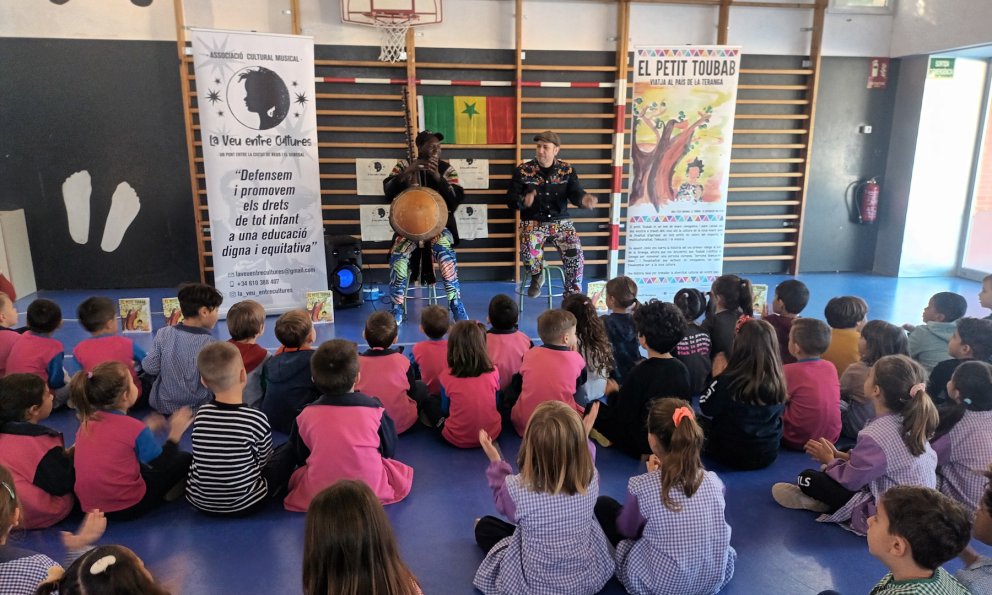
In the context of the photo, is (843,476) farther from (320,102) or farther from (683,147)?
(320,102)

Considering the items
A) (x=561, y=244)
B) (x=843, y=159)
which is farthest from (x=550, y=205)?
(x=843, y=159)

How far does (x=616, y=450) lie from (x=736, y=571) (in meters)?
1.00

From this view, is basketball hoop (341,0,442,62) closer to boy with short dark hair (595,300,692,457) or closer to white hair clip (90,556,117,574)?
boy with short dark hair (595,300,692,457)

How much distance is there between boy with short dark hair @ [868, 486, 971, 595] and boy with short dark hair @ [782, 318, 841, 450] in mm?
1541

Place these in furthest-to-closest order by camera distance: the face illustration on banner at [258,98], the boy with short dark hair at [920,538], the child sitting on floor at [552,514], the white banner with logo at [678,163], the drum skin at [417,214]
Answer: the white banner with logo at [678,163]
the face illustration on banner at [258,98]
the drum skin at [417,214]
the child sitting on floor at [552,514]
the boy with short dark hair at [920,538]

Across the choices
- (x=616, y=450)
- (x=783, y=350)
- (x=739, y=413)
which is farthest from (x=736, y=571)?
(x=783, y=350)

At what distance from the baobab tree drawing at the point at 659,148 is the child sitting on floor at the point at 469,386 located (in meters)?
2.81

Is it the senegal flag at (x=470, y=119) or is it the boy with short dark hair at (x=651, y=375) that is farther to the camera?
the senegal flag at (x=470, y=119)

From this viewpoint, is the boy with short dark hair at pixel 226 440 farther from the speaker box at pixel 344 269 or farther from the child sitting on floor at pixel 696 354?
the speaker box at pixel 344 269

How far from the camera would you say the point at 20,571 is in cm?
163

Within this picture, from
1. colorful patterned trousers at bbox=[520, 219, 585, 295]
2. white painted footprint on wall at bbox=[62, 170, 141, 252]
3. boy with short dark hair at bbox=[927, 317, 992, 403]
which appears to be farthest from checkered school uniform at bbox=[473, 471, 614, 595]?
white painted footprint on wall at bbox=[62, 170, 141, 252]

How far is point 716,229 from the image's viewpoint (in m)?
5.64

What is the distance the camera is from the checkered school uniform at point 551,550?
1.98m

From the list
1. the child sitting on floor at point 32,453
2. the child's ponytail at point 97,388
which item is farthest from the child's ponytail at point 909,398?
the child sitting on floor at point 32,453
